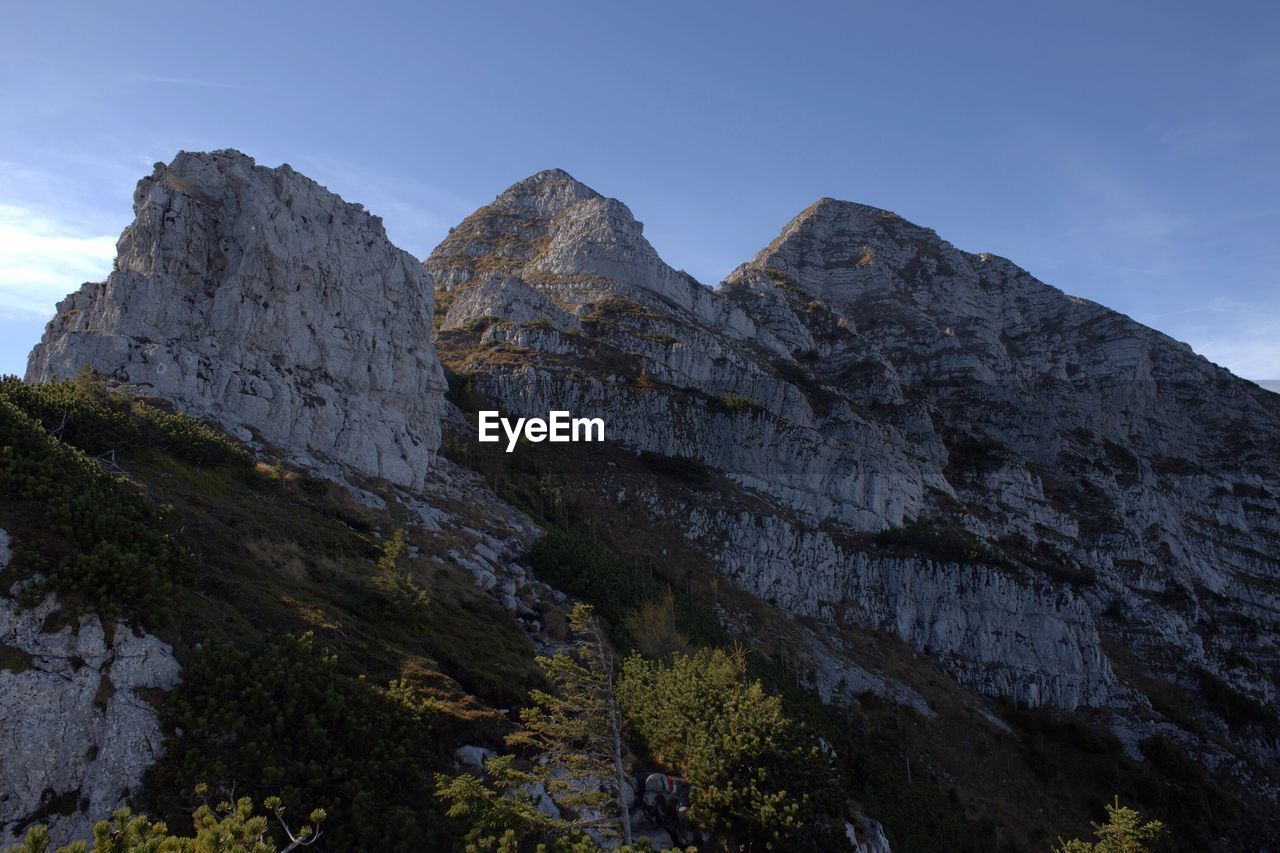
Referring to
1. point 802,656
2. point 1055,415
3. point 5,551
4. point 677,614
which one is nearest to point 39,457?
point 5,551

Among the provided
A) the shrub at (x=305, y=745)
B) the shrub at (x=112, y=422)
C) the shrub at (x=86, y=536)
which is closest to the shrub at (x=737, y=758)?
the shrub at (x=305, y=745)

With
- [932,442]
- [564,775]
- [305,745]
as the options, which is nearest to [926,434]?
[932,442]

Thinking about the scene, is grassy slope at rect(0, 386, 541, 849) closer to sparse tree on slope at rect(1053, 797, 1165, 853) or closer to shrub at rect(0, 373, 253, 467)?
shrub at rect(0, 373, 253, 467)

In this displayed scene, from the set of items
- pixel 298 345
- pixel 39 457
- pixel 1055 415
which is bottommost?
pixel 39 457

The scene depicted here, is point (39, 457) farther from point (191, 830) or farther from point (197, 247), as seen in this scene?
point (197, 247)

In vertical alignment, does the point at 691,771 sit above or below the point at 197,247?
below

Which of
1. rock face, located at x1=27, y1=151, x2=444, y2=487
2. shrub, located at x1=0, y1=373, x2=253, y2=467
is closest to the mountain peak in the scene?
rock face, located at x1=27, y1=151, x2=444, y2=487

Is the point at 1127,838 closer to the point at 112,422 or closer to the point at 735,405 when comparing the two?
the point at 112,422

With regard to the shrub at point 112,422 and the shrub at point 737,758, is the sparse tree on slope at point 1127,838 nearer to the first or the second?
the shrub at point 737,758

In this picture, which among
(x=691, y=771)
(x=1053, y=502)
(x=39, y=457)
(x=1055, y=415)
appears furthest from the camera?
(x=1055, y=415)
